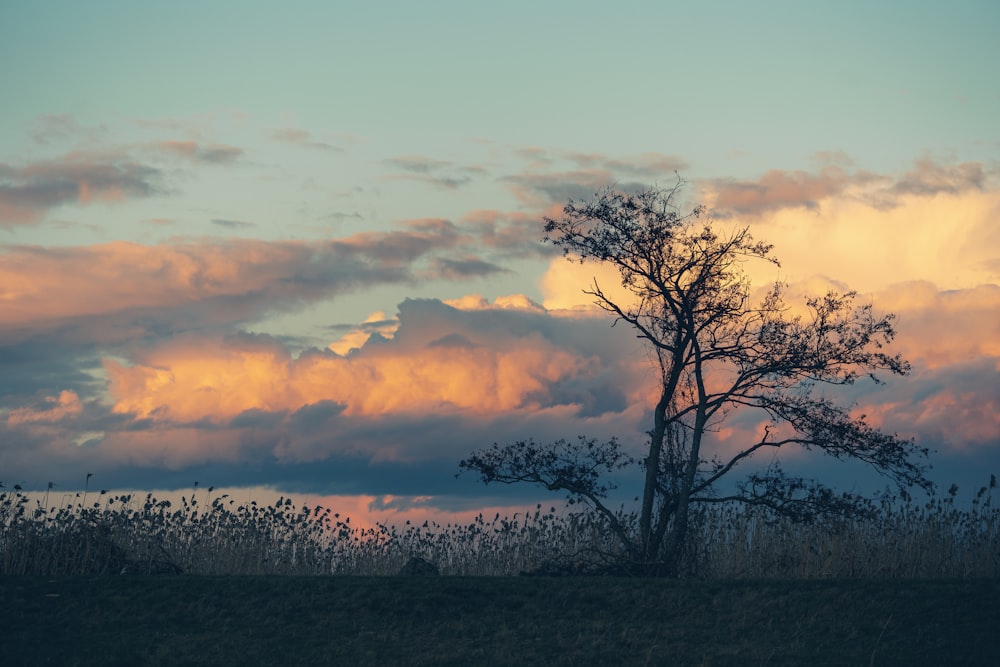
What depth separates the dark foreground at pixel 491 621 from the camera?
1443 cm

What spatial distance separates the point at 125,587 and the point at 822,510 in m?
13.7

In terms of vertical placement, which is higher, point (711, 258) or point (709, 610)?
point (711, 258)

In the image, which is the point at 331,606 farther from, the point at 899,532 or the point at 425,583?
the point at 899,532

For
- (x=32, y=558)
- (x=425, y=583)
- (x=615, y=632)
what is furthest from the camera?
(x=32, y=558)

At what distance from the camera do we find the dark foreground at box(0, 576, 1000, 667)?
14430mm

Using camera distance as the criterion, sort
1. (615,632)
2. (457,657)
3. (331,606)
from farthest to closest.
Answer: (331,606), (615,632), (457,657)

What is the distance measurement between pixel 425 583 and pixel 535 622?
2714 millimetres

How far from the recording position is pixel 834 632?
50.0 ft

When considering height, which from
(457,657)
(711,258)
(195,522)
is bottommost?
(457,657)

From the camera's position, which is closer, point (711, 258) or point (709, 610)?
point (709, 610)

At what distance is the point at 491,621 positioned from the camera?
16.2 metres

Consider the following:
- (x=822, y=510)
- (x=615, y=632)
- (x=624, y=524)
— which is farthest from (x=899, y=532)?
(x=615, y=632)

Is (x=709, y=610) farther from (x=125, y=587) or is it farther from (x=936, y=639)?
(x=125, y=587)

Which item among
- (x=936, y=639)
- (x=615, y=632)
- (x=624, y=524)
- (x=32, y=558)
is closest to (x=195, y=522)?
(x=32, y=558)
